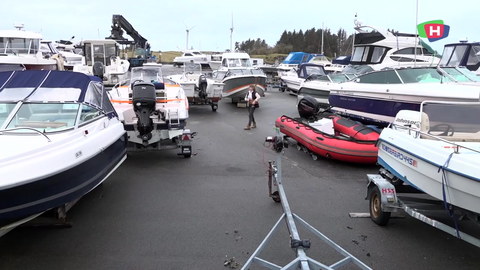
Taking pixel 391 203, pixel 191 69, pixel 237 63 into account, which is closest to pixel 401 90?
pixel 391 203

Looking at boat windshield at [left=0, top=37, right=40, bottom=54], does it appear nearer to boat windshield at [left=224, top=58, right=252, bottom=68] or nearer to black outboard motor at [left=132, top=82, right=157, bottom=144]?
boat windshield at [left=224, top=58, right=252, bottom=68]

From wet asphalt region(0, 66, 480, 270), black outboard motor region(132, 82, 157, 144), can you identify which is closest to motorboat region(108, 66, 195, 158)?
black outboard motor region(132, 82, 157, 144)

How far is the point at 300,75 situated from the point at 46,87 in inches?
672

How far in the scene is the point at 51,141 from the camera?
430cm

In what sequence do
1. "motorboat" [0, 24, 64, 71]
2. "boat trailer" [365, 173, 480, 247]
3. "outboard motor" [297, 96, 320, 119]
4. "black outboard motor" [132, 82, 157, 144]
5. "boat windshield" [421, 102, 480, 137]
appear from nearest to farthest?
"boat trailer" [365, 173, 480, 247], "boat windshield" [421, 102, 480, 137], "black outboard motor" [132, 82, 157, 144], "outboard motor" [297, 96, 320, 119], "motorboat" [0, 24, 64, 71]

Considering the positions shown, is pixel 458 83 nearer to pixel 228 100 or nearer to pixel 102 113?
pixel 102 113

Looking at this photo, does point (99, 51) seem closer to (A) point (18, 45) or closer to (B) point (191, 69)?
(A) point (18, 45)

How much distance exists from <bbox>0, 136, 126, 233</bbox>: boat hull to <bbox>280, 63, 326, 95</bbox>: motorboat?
16.1 metres

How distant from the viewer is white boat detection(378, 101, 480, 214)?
12.2ft

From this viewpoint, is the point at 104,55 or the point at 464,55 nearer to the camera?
the point at 464,55

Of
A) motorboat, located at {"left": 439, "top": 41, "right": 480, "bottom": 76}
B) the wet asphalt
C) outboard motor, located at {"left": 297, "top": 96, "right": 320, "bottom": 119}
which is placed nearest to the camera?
the wet asphalt

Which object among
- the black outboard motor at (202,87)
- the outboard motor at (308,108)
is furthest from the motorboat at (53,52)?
the outboard motor at (308,108)

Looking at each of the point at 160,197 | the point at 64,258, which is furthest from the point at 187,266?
the point at 160,197

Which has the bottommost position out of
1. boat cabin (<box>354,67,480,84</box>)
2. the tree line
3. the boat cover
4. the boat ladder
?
the boat ladder
